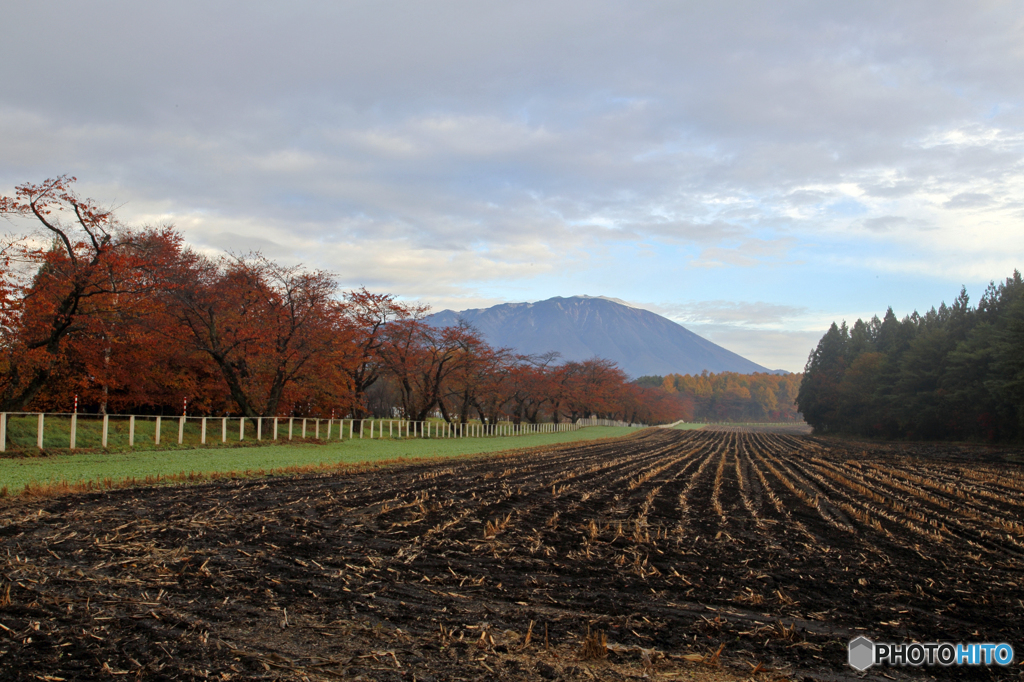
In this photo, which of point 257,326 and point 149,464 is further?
point 257,326

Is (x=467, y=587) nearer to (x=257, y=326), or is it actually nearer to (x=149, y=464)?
(x=149, y=464)

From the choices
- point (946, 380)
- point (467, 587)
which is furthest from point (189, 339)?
point (946, 380)

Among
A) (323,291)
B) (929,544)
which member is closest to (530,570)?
(929,544)

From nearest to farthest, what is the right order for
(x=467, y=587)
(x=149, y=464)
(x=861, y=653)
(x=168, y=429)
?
1. (x=861, y=653)
2. (x=467, y=587)
3. (x=149, y=464)
4. (x=168, y=429)

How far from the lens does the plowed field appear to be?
4543mm

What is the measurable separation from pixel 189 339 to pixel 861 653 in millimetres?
30883

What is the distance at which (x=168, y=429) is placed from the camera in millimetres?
26719

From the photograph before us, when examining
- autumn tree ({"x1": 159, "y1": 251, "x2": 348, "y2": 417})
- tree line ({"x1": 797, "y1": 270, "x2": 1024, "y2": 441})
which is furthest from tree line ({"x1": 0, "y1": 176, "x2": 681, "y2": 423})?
tree line ({"x1": 797, "y1": 270, "x2": 1024, "y2": 441})

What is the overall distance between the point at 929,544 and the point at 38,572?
11.1 m

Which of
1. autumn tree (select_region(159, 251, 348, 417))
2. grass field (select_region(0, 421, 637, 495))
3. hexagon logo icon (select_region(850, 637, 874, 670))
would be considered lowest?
grass field (select_region(0, 421, 637, 495))

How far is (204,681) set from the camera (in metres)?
4.01

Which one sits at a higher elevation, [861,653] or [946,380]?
[946,380]

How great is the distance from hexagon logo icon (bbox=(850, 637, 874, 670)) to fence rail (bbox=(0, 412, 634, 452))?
810 inches

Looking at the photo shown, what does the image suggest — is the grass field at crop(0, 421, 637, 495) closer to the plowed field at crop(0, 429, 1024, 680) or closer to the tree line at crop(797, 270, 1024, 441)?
the plowed field at crop(0, 429, 1024, 680)
